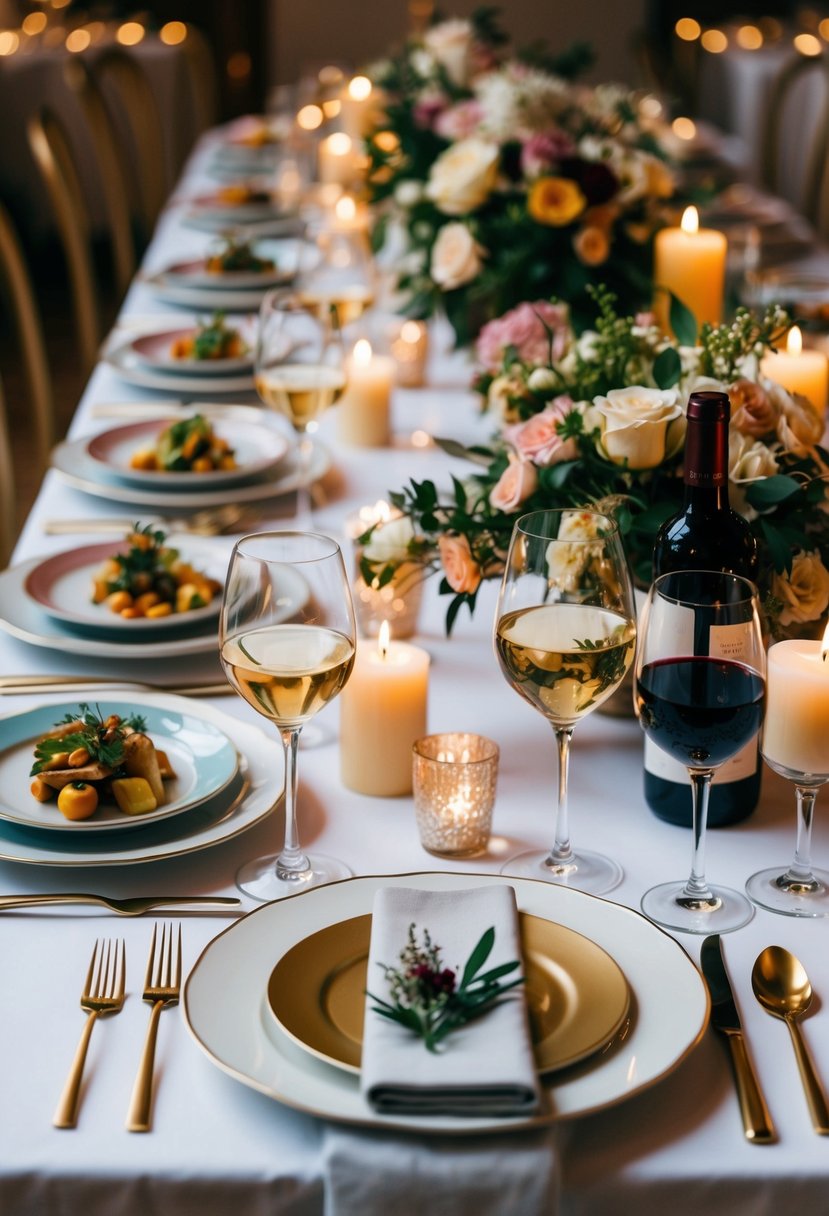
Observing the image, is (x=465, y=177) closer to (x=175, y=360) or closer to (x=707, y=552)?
(x=175, y=360)

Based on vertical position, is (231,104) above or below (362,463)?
below

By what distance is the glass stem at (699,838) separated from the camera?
101 centimetres

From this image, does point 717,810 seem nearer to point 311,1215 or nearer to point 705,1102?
point 705,1102

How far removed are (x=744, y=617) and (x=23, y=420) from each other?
15.6ft

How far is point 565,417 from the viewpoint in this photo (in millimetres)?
1257

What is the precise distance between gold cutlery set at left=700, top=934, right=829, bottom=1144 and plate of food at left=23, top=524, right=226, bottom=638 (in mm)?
694

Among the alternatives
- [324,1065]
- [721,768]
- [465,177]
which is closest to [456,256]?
[465,177]

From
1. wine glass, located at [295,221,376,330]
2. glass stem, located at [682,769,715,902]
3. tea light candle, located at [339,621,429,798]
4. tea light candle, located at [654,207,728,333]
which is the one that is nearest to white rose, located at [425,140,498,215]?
wine glass, located at [295,221,376,330]

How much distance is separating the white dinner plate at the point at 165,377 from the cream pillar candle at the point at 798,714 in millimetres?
1398

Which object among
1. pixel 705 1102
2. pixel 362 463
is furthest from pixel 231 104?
pixel 705 1102

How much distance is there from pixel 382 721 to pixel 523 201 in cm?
142

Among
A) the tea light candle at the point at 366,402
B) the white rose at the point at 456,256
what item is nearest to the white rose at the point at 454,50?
the white rose at the point at 456,256

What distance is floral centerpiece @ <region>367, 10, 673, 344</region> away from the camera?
231 cm

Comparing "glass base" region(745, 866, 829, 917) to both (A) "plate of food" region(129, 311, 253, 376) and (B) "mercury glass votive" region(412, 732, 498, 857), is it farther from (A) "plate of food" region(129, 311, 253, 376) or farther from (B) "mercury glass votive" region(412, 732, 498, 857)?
(A) "plate of food" region(129, 311, 253, 376)
